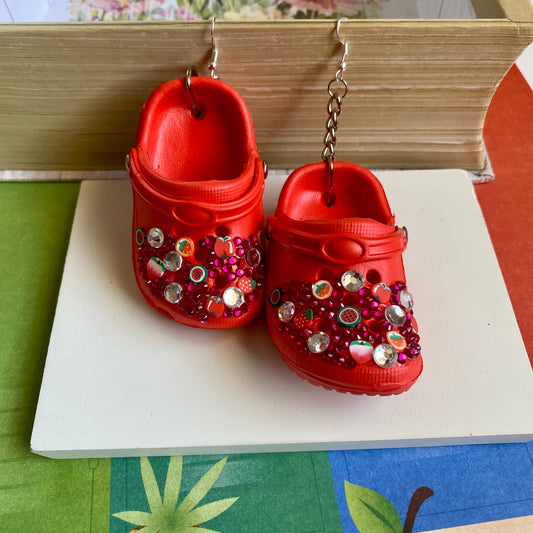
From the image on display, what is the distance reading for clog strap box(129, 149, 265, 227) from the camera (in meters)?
0.58

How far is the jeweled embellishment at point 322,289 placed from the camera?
0.57m

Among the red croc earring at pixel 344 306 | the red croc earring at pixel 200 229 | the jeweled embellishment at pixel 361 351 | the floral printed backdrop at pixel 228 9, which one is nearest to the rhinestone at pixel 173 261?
the red croc earring at pixel 200 229

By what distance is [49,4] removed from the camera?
2.79 ft

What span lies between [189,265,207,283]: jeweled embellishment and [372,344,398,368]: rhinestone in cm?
20

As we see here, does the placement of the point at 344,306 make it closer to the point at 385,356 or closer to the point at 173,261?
the point at 385,356

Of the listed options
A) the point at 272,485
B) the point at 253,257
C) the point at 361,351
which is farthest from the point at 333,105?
the point at 272,485

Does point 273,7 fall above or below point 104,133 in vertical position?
above

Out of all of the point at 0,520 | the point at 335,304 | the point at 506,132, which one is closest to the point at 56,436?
the point at 0,520

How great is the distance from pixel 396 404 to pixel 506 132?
592 millimetres

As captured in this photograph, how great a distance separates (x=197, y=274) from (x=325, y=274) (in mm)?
141

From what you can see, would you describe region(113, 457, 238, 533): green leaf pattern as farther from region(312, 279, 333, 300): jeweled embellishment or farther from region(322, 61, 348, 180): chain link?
region(322, 61, 348, 180): chain link

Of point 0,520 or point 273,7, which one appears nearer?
point 0,520

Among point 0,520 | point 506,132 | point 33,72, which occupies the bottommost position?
point 0,520

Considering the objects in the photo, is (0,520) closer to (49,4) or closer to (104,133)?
(104,133)
